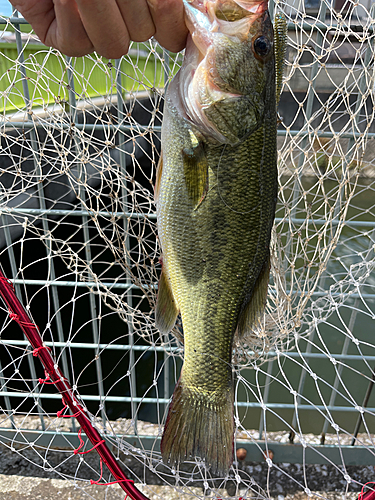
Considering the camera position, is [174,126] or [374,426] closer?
[174,126]

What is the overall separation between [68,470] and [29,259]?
251 centimetres

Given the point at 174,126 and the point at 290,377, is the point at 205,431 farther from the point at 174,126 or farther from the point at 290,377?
the point at 290,377

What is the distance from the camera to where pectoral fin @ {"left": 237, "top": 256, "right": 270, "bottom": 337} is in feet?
3.96

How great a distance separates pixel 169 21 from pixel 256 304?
817 mm

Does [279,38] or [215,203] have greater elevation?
[279,38]

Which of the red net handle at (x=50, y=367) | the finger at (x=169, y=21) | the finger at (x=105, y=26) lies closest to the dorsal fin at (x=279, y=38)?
the finger at (x=169, y=21)

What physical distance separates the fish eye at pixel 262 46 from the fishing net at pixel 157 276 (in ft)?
2.11

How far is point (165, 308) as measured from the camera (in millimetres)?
1223

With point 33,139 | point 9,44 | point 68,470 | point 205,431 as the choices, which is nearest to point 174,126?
point 205,431

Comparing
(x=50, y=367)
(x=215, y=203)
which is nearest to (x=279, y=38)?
(x=215, y=203)

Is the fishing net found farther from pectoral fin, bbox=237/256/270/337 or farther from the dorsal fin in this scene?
the dorsal fin

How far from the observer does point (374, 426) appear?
341cm

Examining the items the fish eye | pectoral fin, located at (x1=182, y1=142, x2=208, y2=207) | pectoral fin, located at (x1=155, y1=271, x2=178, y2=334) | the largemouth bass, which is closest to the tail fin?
the largemouth bass

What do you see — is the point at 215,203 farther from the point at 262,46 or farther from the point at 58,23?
the point at 58,23
